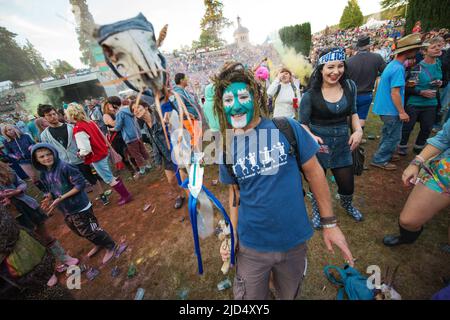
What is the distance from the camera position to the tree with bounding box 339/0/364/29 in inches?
1460

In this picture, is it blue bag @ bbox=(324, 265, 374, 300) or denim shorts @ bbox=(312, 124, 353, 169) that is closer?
blue bag @ bbox=(324, 265, 374, 300)

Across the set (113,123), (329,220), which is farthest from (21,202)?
(329,220)

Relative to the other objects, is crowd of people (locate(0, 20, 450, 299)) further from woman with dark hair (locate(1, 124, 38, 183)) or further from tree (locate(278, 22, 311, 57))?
tree (locate(278, 22, 311, 57))

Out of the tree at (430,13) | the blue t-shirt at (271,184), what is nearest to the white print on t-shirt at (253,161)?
the blue t-shirt at (271,184)

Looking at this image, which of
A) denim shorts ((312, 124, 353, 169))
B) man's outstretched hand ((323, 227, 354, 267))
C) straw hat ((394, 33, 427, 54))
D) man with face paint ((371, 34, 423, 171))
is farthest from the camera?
man with face paint ((371, 34, 423, 171))

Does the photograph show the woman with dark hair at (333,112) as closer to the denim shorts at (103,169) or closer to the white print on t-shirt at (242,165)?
the white print on t-shirt at (242,165)

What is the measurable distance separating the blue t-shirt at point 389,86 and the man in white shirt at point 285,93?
1.42 m

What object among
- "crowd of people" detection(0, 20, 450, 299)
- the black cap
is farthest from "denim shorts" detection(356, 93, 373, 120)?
the black cap

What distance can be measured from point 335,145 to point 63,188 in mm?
3597

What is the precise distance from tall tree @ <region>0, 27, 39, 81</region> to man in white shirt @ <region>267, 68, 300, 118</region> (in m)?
42.5

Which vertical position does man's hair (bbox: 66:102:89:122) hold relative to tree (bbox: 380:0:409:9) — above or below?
below
